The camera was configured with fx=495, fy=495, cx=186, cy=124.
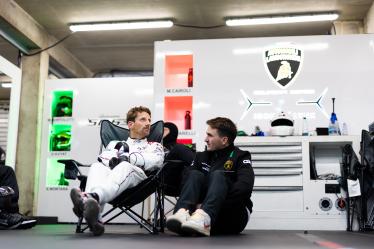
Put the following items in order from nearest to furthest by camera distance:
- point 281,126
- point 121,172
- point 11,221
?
point 121,172 → point 11,221 → point 281,126

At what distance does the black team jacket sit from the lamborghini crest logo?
2678 millimetres

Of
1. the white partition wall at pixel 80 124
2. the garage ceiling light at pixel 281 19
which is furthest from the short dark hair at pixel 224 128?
the garage ceiling light at pixel 281 19

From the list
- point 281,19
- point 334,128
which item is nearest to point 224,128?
point 334,128

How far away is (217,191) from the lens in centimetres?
296

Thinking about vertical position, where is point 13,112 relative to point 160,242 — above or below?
above

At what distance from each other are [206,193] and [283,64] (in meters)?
3.21

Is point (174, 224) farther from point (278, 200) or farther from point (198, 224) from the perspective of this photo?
point (278, 200)

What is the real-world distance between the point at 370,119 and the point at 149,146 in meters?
3.21

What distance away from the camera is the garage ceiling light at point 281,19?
7.00 m

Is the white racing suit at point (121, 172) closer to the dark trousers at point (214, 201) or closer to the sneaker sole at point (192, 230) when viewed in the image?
the dark trousers at point (214, 201)

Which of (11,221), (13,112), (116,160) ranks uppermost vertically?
(13,112)

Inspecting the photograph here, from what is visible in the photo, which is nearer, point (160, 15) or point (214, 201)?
point (214, 201)

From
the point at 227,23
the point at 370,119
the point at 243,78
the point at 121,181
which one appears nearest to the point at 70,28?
the point at 227,23

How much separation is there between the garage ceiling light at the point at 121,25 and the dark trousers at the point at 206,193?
182 inches
